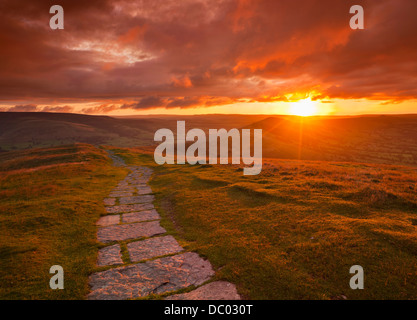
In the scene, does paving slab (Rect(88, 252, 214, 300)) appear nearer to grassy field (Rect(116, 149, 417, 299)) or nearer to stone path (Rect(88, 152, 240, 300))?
stone path (Rect(88, 152, 240, 300))

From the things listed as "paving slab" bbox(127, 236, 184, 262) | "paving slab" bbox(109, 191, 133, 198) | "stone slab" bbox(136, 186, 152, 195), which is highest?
"stone slab" bbox(136, 186, 152, 195)

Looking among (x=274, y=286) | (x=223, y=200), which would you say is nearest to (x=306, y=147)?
(x=223, y=200)

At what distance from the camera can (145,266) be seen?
30.5 ft

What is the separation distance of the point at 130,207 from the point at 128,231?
5135 mm

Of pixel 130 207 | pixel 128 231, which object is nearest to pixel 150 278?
pixel 128 231

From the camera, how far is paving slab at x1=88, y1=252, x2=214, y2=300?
7715 mm

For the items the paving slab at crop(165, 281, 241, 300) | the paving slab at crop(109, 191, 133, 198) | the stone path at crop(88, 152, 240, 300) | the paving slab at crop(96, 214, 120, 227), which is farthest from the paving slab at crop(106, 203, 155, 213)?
the paving slab at crop(165, 281, 241, 300)

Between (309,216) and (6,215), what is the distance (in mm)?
20367

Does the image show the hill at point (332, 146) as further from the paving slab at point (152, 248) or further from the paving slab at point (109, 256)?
the paving slab at point (109, 256)

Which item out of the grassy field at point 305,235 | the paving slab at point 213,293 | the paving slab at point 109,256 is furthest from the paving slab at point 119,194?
the paving slab at point 213,293

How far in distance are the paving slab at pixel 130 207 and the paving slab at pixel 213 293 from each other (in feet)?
35.8

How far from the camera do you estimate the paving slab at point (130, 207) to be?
17.1 metres

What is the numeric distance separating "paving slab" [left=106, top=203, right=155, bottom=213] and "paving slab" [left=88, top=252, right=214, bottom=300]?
8.38 metres
